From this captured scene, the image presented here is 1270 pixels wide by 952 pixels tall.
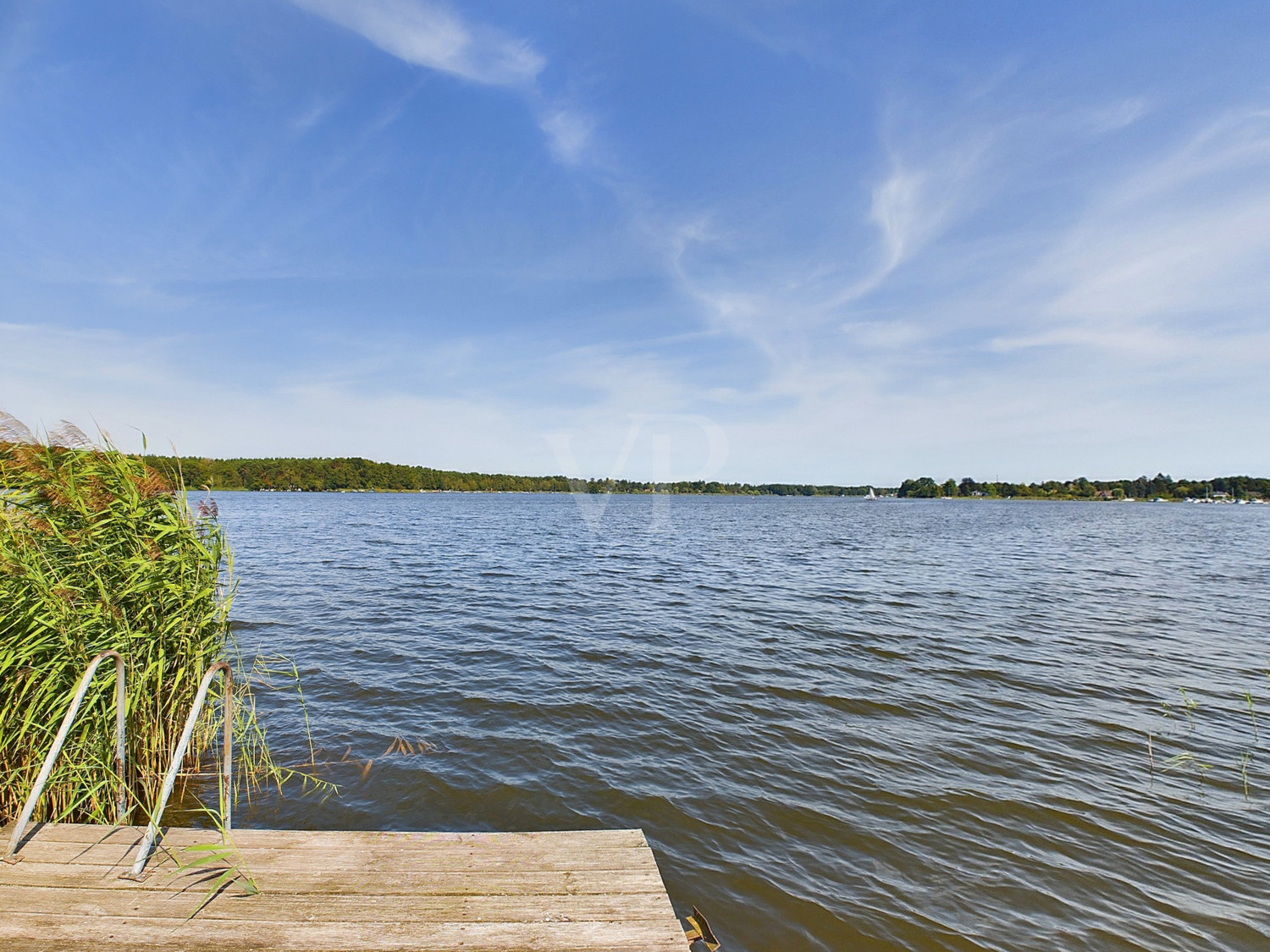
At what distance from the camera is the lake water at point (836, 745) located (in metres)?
5.45

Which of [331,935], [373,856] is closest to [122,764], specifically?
[373,856]

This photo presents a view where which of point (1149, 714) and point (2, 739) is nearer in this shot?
point (2, 739)

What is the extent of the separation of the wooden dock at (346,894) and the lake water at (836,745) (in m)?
1.84

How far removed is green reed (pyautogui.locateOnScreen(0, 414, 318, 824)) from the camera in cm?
512

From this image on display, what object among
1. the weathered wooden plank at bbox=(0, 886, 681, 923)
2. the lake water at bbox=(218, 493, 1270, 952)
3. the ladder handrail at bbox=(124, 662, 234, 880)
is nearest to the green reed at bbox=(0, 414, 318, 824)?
the ladder handrail at bbox=(124, 662, 234, 880)

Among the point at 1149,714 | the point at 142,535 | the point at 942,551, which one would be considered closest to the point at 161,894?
the point at 142,535

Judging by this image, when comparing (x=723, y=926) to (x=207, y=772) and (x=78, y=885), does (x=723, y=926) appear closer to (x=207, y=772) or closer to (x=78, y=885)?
(x=78, y=885)

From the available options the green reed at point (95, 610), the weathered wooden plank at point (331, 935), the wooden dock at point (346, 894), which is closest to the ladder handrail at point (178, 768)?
the wooden dock at point (346, 894)

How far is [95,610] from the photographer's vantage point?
5441mm

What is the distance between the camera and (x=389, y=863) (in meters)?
4.11

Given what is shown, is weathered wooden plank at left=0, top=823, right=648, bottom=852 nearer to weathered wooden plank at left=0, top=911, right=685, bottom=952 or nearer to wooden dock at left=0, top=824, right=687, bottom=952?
wooden dock at left=0, top=824, right=687, bottom=952

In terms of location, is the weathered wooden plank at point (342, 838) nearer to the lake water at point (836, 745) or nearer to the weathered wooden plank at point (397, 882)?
the weathered wooden plank at point (397, 882)

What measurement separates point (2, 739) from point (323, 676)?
629 centimetres

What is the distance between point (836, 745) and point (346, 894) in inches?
279
